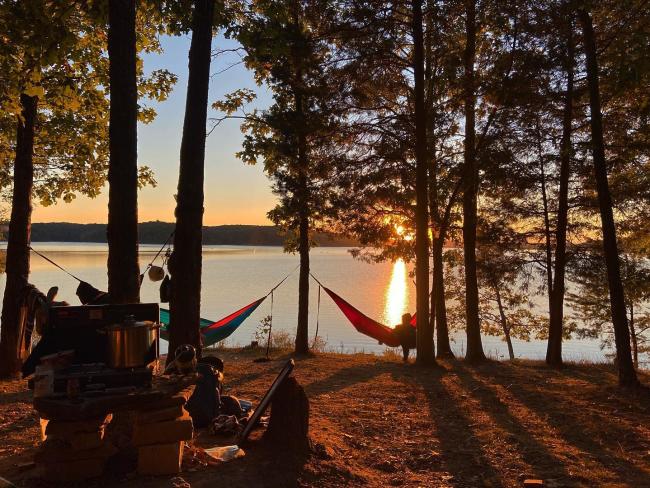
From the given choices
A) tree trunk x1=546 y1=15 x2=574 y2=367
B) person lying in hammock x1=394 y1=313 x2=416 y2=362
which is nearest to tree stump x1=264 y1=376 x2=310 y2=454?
person lying in hammock x1=394 y1=313 x2=416 y2=362

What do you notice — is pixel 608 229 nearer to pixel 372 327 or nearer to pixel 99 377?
pixel 372 327

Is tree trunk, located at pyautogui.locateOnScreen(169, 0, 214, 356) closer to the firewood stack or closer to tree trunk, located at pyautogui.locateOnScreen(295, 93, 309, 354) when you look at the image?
the firewood stack

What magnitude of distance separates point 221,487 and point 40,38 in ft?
13.0

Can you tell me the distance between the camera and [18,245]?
22.0 ft

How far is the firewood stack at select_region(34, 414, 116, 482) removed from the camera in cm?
299

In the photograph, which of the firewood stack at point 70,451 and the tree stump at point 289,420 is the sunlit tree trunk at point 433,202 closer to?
the tree stump at point 289,420

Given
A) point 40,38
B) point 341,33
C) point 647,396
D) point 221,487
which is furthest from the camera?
point 341,33

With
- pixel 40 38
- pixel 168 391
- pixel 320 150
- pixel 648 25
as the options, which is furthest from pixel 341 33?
pixel 168 391

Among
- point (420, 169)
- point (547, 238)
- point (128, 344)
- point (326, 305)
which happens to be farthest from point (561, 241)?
point (326, 305)

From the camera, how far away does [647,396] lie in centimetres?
646

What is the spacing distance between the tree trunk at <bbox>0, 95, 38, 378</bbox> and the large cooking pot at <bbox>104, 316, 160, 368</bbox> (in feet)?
13.8

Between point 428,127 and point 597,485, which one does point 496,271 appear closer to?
point 428,127

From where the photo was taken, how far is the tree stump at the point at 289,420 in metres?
3.54

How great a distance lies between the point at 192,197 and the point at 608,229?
200 inches
